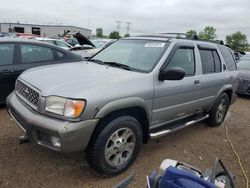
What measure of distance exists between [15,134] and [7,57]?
186cm

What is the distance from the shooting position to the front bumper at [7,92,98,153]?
263cm

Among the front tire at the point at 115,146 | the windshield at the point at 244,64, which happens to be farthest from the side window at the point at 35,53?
the windshield at the point at 244,64

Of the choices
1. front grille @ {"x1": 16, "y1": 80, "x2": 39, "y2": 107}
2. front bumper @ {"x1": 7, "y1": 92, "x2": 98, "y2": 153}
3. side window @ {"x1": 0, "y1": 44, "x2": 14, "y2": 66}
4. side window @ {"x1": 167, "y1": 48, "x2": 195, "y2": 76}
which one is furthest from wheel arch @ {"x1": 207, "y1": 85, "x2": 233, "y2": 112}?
side window @ {"x1": 0, "y1": 44, "x2": 14, "y2": 66}

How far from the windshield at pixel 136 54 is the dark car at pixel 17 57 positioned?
1.87 m

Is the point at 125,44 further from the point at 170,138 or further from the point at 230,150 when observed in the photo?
the point at 230,150

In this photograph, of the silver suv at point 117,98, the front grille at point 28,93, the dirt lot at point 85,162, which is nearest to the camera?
the silver suv at point 117,98

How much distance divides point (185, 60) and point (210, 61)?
89 centimetres

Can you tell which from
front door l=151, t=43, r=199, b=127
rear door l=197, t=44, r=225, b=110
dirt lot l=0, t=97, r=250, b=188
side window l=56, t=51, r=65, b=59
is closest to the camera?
dirt lot l=0, t=97, r=250, b=188

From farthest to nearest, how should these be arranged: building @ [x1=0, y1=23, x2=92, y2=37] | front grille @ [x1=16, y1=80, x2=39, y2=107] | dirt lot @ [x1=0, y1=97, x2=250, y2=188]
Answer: building @ [x1=0, y1=23, x2=92, y2=37] → dirt lot @ [x1=0, y1=97, x2=250, y2=188] → front grille @ [x1=16, y1=80, x2=39, y2=107]

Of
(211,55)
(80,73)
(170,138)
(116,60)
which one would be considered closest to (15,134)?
(80,73)

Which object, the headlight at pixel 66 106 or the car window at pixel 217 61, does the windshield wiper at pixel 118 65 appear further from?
the car window at pixel 217 61

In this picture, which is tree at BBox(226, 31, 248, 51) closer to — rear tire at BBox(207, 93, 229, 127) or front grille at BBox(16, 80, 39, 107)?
rear tire at BBox(207, 93, 229, 127)

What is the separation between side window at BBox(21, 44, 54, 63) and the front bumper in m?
2.87

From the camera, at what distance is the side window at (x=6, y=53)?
5.21m
